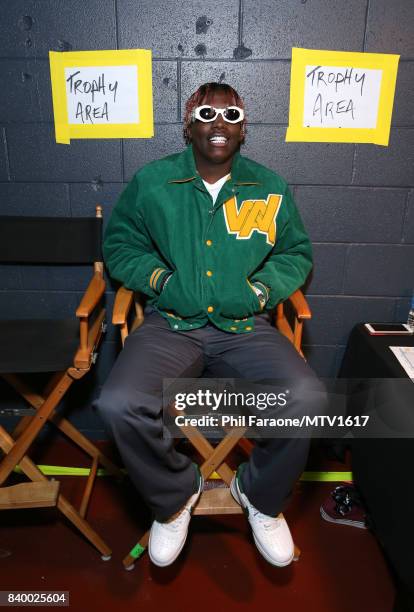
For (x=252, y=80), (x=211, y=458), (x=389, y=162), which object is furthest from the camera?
(x=389, y=162)

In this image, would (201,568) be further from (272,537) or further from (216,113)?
(216,113)

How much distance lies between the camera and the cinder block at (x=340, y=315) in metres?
2.12

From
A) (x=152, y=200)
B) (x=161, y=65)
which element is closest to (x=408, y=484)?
(x=152, y=200)

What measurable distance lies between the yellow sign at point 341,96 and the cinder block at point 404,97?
0.8 inches

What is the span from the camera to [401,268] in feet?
6.79

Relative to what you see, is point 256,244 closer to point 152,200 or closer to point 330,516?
point 152,200

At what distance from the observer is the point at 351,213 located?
1.99 m

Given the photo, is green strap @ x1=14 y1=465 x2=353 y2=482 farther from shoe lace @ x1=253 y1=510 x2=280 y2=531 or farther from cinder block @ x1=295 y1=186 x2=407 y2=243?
cinder block @ x1=295 y1=186 x2=407 y2=243

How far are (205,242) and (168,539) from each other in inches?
36.8

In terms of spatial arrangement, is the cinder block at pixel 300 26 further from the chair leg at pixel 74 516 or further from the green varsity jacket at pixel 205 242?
the chair leg at pixel 74 516

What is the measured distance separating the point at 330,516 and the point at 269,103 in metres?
1.57

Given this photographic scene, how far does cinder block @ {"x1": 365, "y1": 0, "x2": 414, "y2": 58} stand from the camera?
1744 millimetres

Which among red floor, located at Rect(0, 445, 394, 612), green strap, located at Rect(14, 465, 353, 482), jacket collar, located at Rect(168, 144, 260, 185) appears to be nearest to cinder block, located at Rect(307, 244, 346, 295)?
jacket collar, located at Rect(168, 144, 260, 185)

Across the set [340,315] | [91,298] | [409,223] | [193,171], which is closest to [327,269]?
[340,315]
